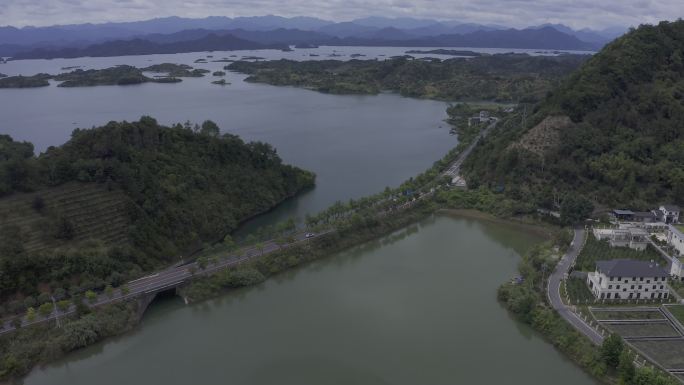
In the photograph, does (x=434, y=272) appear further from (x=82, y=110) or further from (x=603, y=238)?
(x=82, y=110)

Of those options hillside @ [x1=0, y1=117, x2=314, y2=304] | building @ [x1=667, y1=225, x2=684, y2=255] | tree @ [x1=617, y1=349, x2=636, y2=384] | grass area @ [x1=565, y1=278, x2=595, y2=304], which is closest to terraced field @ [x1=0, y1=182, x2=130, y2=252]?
hillside @ [x1=0, y1=117, x2=314, y2=304]

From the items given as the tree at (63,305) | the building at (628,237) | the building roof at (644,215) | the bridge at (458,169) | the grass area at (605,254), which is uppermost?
the bridge at (458,169)

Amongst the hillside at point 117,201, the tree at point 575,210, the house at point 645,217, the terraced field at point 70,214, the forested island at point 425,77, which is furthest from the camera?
the forested island at point 425,77

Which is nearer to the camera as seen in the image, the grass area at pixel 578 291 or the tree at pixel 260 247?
the grass area at pixel 578 291

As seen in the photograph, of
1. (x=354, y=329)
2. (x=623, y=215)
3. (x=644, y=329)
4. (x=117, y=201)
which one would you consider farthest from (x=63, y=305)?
(x=623, y=215)

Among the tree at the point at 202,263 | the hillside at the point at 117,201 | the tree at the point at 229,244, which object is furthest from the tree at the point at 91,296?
the tree at the point at 229,244

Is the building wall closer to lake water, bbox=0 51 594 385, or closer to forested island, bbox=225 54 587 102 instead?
lake water, bbox=0 51 594 385

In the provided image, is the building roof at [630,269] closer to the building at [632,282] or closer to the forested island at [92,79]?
the building at [632,282]

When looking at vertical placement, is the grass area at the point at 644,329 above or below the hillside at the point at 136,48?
below
